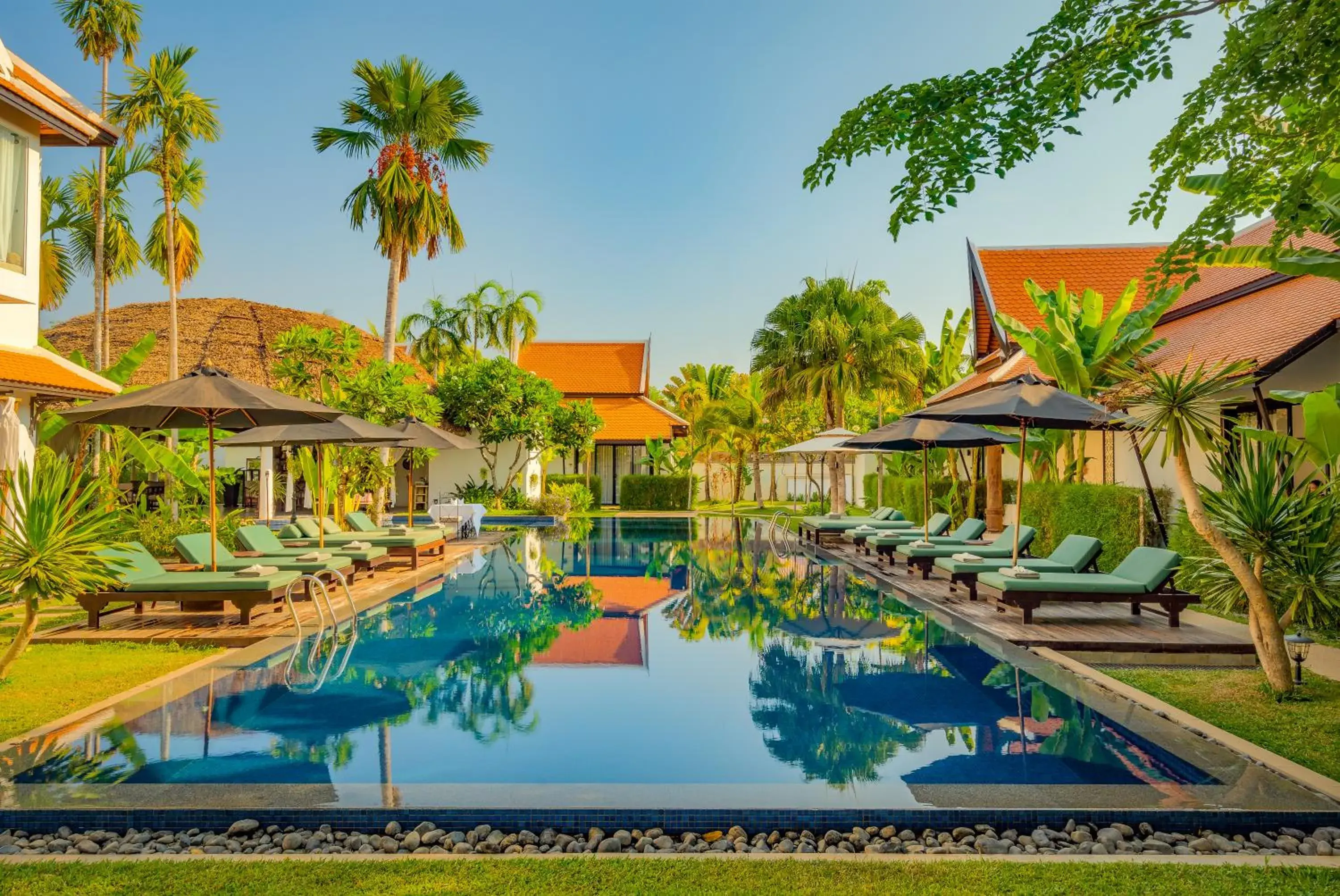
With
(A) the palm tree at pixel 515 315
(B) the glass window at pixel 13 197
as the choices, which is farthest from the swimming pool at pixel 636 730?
(A) the palm tree at pixel 515 315

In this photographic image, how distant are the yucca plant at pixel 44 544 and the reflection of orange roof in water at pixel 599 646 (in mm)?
4301

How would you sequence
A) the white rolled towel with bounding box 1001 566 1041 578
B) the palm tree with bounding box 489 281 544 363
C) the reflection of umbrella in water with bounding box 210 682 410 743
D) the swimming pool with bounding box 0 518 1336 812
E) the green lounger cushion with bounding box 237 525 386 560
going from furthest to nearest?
1. the palm tree with bounding box 489 281 544 363
2. the green lounger cushion with bounding box 237 525 386 560
3. the white rolled towel with bounding box 1001 566 1041 578
4. the reflection of umbrella in water with bounding box 210 682 410 743
5. the swimming pool with bounding box 0 518 1336 812

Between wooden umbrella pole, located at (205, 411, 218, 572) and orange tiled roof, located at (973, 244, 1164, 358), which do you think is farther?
orange tiled roof, located at (973, 244, 1164, 358)

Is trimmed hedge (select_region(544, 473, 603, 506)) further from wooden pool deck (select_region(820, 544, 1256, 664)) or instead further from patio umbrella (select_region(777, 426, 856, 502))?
wooden pool deck (select_region(820, 544, 1256, 664))

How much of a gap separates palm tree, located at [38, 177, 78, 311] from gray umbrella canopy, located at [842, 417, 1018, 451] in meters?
23.8

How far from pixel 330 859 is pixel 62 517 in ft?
15.0

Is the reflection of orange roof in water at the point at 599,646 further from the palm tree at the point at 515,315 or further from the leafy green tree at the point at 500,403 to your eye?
the palm tree at the point at 515,315

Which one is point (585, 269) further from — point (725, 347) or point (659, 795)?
point (659, 795)

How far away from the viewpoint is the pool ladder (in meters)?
8.06

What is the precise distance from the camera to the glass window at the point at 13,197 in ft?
38.6

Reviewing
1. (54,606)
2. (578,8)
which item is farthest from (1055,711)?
(578,8)

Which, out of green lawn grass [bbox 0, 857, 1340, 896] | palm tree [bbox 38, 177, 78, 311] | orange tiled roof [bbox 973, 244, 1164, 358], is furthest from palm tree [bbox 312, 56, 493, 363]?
green lawn grass [bbox 0, 857, 1340, 896]

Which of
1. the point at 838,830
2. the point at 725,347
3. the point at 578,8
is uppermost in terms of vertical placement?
the point at 578,8

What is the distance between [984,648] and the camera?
9414 mm
